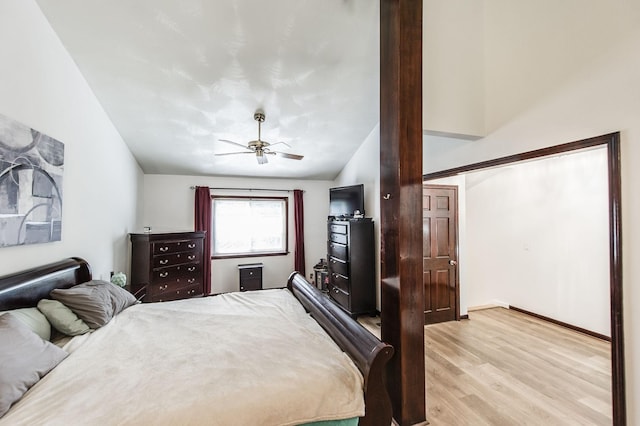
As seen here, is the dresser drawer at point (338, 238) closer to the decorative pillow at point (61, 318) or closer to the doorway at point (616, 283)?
the doorway at point (616, 283)

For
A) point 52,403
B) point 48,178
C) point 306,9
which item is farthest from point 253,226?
point 52,403

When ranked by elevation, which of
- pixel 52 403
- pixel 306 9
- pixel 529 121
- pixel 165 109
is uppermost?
pixel 306 9

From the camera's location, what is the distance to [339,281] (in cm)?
441

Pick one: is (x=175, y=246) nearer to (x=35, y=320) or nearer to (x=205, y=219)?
(x=205, y=219)

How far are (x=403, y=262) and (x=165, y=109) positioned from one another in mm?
3206

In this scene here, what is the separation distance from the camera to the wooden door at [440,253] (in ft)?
12.6

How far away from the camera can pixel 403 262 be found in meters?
2.02

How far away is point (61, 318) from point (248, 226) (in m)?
3.77

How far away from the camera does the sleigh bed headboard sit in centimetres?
165

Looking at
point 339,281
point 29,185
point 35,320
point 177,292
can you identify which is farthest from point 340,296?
point 29,185

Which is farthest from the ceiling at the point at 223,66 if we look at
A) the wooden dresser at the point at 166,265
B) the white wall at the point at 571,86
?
the wooden dresser at the point at 166,265

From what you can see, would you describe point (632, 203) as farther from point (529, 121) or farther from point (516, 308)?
point (516, 308)

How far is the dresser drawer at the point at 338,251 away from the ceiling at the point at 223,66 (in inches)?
68.4

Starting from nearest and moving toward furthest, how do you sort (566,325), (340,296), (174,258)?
(566,325) < (174,258) < (340,296)
